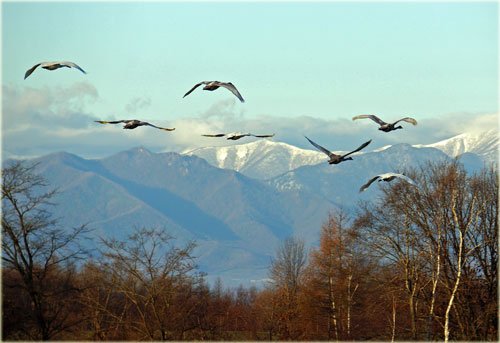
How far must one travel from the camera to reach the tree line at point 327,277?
42219 millimetres

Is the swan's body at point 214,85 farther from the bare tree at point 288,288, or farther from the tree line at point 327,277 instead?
the bare tree at point 288,288

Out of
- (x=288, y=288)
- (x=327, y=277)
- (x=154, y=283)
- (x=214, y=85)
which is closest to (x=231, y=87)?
(x=214, y=85)

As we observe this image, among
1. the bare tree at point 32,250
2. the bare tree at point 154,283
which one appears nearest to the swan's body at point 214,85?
the bare tree at point 32,250

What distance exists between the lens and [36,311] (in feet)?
132

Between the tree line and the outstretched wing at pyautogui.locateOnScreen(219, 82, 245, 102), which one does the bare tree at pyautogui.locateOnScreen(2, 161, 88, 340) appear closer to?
the tree line

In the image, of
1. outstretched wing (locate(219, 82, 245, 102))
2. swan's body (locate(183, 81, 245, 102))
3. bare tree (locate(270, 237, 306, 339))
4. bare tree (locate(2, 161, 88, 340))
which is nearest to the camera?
outstretched wing (locate(219, 82, 245, 102))

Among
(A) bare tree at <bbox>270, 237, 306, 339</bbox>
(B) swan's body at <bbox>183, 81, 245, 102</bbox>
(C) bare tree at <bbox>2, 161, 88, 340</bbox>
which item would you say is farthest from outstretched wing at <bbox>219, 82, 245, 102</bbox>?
(A) bare tree at <bbox>270, 237, 306, 339</bbox>

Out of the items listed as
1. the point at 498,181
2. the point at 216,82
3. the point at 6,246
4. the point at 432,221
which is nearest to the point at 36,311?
the point at 6,246

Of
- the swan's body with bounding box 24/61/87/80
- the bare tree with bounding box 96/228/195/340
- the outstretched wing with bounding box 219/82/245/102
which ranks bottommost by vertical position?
the bare tree with bounding box 96/228/195/340

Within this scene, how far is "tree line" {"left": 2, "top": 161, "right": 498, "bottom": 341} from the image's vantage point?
42219 millimetres

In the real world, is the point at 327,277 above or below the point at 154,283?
above

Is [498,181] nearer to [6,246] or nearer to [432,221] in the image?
[432,221]

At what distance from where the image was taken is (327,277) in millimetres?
68125

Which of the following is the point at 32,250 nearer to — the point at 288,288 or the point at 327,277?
the point at 327,277
